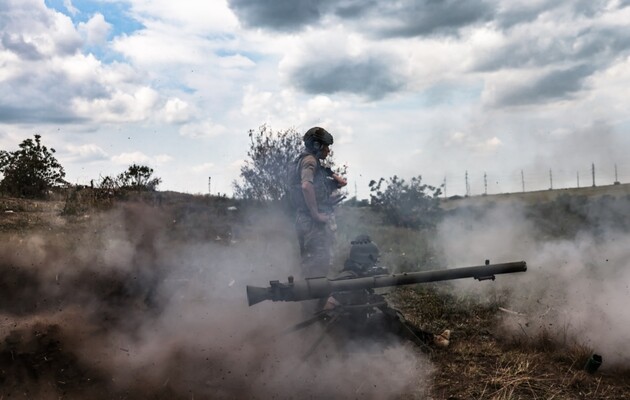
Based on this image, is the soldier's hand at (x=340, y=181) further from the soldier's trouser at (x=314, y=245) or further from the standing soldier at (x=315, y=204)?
the soldier's trouser at (x=314, y=245)

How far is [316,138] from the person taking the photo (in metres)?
6.48

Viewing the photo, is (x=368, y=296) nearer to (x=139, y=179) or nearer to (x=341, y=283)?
(x=341, y=283)

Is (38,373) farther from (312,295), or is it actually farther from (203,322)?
(312,295)

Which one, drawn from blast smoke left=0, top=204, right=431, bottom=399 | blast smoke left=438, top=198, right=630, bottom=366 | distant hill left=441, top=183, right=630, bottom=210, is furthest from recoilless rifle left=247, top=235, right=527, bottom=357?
distant hill left=441, top=183, right=630, bottom=210

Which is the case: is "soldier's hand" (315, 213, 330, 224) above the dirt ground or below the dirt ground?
above

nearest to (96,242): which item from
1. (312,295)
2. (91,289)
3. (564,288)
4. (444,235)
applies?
(91,289)

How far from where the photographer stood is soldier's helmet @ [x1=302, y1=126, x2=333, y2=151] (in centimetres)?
648

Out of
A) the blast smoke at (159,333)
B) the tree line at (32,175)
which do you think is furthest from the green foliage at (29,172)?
the blast smoke at (159,333)

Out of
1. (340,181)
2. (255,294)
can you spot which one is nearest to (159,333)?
(255,294)

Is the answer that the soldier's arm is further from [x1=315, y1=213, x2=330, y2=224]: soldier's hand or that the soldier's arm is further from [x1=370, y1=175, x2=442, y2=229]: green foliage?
[x1=370, y1=175, x2=442, y2=229]: green foliage

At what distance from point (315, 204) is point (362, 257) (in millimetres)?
912

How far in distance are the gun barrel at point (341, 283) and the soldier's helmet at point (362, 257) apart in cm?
28

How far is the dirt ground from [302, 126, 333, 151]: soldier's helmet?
7.08ft

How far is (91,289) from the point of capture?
21.6 ft
